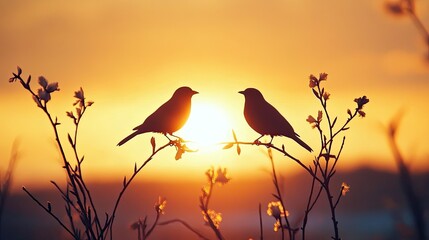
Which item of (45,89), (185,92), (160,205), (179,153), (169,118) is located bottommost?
(160,205)

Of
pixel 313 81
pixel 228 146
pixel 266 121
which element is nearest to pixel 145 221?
pixel 228 146

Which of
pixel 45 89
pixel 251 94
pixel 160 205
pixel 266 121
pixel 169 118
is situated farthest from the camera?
pixel 251 94

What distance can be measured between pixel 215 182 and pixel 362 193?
4773 centimetres

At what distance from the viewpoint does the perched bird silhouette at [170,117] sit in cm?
577

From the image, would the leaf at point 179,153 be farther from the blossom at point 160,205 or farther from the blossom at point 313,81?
the blossom at point 313,81

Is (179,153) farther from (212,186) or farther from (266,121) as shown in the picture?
(266,121)

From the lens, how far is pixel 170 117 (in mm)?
5816

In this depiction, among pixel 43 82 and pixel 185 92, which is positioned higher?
pixel 185 92

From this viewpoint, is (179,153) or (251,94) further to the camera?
(251,94)

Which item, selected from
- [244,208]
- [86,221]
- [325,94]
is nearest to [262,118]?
[325,94]

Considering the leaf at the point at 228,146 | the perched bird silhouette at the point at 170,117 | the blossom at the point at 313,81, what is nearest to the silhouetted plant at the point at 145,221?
the leaf at the point at 228,146

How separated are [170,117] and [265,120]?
728mm

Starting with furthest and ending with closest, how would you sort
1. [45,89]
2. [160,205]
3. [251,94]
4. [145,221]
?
[251,94] → [160,205] → [145,221] → [45,89]

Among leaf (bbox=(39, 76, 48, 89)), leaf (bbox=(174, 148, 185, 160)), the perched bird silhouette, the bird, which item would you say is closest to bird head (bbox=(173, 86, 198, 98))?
the perched bird silhouette
